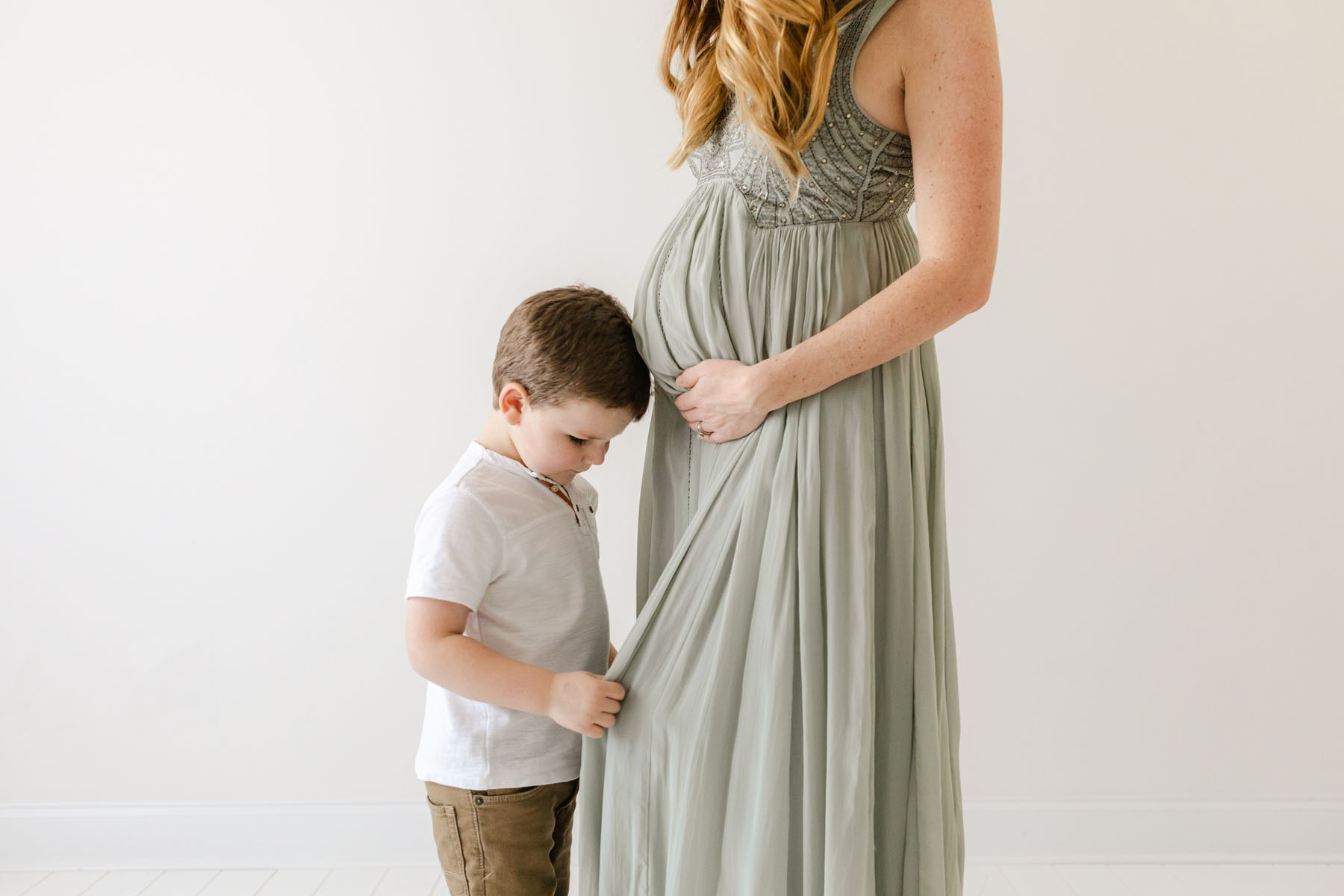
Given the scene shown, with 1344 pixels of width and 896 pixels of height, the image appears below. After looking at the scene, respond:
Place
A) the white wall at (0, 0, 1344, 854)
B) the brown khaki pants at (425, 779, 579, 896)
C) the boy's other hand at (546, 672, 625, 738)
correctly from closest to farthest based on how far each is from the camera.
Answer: the boy's other hand at (546, 672, 625, 738) < the brown khaki pants at (425, 779, 579, 896) < the white wall at (0, 0, 1344, 854)

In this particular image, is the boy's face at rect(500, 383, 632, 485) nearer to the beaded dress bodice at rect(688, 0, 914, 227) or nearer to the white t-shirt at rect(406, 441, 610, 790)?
the white t-shirt at rect(406, 441, 610, 790)

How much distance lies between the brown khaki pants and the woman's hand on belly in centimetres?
47

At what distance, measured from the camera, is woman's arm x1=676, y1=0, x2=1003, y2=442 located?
33.2 inches

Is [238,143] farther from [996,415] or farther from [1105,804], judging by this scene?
[1105,804]

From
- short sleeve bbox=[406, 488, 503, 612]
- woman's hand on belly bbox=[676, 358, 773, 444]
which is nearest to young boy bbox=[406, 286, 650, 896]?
short sleeve bbox=[406, 488, 503, 612]

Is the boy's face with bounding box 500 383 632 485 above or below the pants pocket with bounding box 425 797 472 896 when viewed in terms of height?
above

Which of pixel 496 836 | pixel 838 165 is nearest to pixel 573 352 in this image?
pixel 838 165

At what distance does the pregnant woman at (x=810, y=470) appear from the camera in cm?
86

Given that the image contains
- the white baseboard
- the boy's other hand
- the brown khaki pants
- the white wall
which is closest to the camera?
the boy's other hand

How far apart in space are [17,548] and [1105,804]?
2.37 m

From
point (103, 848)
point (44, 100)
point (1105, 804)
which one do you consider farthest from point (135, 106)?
point (1105, 804)

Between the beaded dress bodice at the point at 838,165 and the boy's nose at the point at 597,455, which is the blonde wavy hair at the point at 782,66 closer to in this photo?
the beaded dress bodice at the point at 838,165

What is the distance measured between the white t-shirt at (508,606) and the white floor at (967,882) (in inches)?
40.9

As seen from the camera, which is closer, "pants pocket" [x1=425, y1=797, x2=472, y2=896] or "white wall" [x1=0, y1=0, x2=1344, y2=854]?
"pants pocket" [x1=425, y1=797, x2=472, y2=896]
